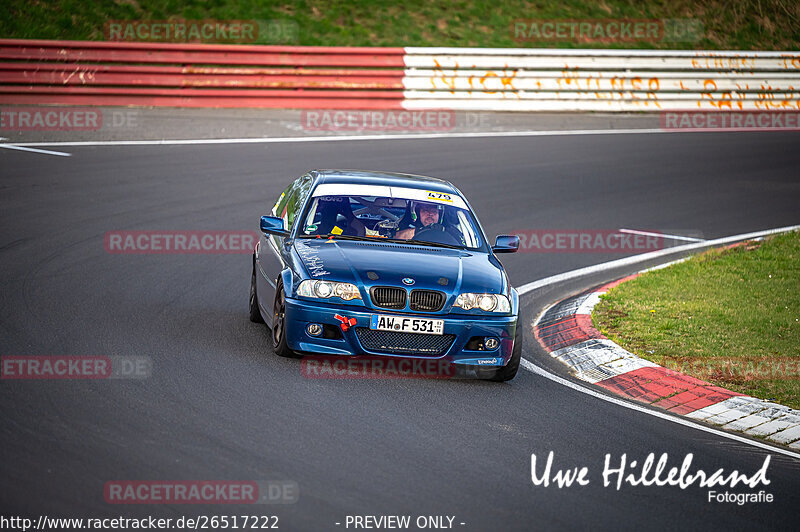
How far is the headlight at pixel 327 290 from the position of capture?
330 inches

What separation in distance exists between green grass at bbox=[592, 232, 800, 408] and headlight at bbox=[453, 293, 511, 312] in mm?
1767

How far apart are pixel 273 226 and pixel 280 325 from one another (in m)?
1.18

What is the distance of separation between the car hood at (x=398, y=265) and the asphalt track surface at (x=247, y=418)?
788 mm

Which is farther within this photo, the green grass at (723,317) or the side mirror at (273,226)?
the side mirror at (273,226)

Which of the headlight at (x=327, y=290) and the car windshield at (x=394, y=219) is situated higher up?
the car windshield at (x=394, y=219)

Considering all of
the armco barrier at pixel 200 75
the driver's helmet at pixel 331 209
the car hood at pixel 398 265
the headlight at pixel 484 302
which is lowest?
the headlight at pixel 484 302

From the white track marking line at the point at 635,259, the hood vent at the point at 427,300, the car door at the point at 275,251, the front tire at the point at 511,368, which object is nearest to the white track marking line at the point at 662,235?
the white track marking line at the point at 635,259

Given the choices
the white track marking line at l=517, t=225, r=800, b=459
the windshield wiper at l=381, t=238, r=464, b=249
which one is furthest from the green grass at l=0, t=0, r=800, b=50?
the windshield wiper at l=381, t=238, r=464, b=249

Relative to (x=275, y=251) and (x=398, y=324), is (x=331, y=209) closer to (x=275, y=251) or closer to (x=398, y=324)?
(x=275, y=251)

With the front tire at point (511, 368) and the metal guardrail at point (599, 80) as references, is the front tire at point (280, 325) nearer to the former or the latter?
the front tire at point (511, 368)

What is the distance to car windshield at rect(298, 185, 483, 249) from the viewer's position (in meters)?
9.52

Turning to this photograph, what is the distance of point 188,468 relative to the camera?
6086 mm

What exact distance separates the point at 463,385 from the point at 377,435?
1681 millimetres

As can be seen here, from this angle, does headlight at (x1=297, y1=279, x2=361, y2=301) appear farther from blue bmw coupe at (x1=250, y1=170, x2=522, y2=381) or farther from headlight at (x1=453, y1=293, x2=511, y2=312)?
headlight at (x1=453, y1=293, x2=511, y2=312)
